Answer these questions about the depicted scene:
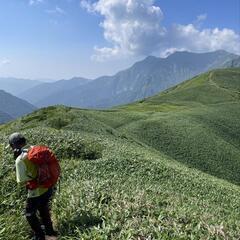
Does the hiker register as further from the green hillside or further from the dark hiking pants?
the green hillside

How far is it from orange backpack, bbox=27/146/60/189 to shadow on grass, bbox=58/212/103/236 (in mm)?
1394

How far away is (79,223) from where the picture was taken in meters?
13.3

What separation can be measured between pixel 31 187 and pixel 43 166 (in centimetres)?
76

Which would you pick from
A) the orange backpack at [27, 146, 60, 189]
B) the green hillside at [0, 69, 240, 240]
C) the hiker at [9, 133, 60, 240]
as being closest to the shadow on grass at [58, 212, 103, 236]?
the green hillside at [0, 69, 240, 240]

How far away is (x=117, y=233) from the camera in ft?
39.2

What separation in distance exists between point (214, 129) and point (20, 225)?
71013 millimetres

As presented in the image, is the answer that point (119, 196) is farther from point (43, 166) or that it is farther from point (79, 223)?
point (43, 166)

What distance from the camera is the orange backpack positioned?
12.7 m

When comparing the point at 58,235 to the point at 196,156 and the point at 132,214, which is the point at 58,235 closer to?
the point at 132,214

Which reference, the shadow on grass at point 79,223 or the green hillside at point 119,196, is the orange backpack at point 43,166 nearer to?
the shadow on grass at point 79,223

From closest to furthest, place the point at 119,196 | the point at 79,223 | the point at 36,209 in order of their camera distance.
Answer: the point at 36,209 < the point at 79,223 < the point at 119,196

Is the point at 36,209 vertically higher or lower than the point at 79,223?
higher

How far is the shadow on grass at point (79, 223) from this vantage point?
1300 centimetres

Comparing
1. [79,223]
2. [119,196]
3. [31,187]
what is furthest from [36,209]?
[119,196]
